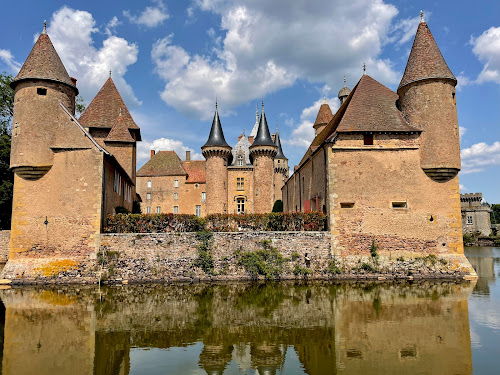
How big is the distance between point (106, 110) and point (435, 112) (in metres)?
18.5

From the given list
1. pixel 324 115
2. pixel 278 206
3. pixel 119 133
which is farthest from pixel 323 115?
pixel 119 133

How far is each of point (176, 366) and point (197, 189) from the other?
3838 cm

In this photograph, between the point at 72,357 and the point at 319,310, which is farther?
the point at 319,310

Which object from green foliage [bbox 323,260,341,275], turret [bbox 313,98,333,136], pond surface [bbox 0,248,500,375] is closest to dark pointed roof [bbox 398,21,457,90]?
green foliage [bbox 323,260,341,275]

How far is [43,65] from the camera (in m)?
16.0

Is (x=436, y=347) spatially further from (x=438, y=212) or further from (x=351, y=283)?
(x=438, y=212)

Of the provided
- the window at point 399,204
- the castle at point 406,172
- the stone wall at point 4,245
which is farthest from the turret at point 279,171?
the stone wall at point 4,245

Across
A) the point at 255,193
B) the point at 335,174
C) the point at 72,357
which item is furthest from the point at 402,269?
the point at 255,193

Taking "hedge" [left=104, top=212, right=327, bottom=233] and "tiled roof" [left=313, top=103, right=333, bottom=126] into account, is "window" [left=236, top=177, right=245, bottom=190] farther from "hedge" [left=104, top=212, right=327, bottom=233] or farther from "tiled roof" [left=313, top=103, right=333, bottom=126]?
"hedge" [left=104, top=212, right=327, bottom=233]

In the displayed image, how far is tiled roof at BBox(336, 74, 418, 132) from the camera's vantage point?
56.1ft

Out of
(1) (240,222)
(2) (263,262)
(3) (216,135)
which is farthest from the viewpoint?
(3) (216,135)

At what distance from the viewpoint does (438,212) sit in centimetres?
1662

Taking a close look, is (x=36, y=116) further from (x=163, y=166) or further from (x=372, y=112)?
Answer: (x=163, y=166)

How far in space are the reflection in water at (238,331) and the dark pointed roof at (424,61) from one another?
9284mm
